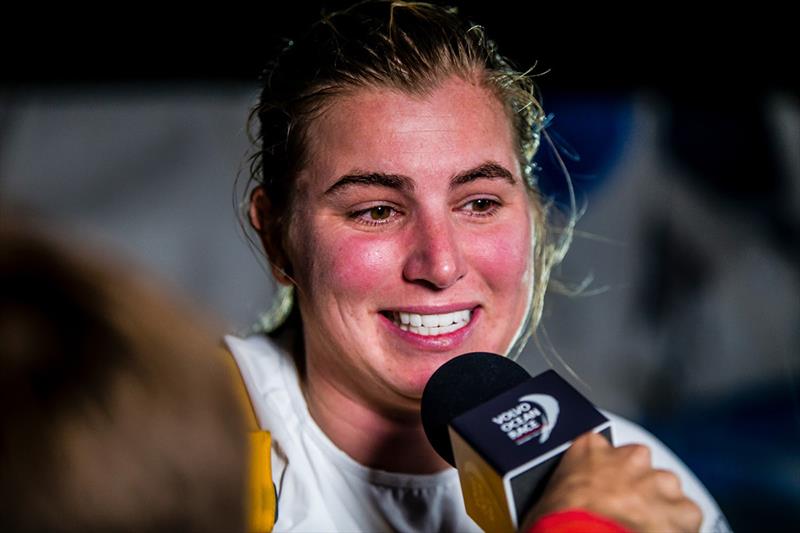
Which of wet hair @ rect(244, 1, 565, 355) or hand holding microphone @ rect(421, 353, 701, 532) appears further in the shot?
wet hair @ rect(244, 1, 565, 355)

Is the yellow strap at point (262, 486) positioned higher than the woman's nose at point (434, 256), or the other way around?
the woman's nose at point (434, 256)

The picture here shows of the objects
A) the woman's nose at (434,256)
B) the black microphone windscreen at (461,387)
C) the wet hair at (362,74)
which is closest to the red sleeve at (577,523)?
the black microphone windscreen at (461,387)

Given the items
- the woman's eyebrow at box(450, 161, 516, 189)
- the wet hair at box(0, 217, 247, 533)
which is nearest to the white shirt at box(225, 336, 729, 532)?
the woman's eyebrow at box(450, 161, 516, 189)

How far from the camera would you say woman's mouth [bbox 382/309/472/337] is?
1.01m

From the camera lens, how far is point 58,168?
2.59 m

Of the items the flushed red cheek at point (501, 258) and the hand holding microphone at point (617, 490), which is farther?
the flushed red cheek at point (501, 258)

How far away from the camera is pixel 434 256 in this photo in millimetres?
966

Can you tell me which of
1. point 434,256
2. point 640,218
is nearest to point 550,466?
point 434,256

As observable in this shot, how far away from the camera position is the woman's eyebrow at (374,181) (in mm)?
990

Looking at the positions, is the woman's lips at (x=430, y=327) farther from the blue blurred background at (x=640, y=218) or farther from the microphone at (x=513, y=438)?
the blue blurred background at (x=640, y=218)

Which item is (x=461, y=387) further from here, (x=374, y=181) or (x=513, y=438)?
(x=374, y=181)

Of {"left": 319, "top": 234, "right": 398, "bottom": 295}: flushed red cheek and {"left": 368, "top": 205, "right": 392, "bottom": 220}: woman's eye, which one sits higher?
{"left": 368, "top": 205, "right": 392, "bottom": 220}: woman's eye

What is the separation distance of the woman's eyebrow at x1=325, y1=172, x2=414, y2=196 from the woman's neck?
0.25 meters

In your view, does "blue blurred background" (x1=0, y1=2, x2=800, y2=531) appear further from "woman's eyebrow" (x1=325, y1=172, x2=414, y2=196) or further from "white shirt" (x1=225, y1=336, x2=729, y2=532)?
"woman's eyebrow" (x1=325, y1=172, x2=414, y2=196)
